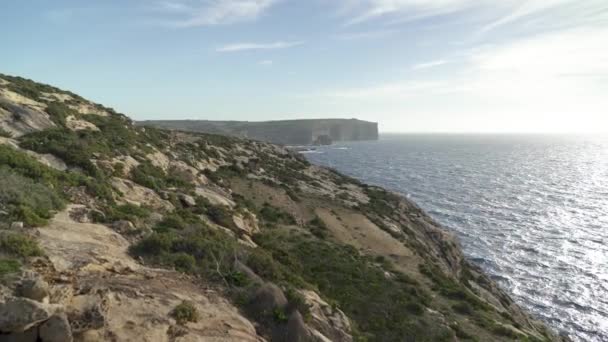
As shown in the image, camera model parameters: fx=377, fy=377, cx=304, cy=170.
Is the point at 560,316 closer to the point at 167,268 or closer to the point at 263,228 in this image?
the point at 263,228

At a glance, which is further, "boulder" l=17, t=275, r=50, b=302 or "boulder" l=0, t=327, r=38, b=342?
"boulder" l=17, t=275, r=50, b=302

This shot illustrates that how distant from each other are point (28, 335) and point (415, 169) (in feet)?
426

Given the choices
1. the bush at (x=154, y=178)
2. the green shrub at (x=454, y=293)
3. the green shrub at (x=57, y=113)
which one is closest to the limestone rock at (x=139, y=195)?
the bush at (x=154, y=178)

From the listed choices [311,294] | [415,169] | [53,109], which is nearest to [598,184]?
[415,169]

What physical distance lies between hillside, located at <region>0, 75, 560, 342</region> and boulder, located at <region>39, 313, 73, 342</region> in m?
0.02

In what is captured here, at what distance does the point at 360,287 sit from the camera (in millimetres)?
22984

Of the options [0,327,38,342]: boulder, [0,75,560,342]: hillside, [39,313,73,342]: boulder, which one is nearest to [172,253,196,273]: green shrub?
[0,75,560,342]: hillside

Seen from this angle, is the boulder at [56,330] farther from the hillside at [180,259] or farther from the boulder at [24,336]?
the boulder at [24,336]

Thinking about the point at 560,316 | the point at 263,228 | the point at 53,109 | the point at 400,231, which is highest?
the point at 53,109

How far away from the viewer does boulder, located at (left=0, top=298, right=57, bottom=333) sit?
8.09 meters

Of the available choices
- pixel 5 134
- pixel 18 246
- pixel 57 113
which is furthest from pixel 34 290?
pixel 57 113

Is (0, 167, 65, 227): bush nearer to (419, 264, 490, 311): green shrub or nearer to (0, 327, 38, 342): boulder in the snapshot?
(0, 327, 38, 342): boulder

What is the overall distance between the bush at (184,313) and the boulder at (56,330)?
2.94 m

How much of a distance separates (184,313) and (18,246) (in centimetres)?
540
